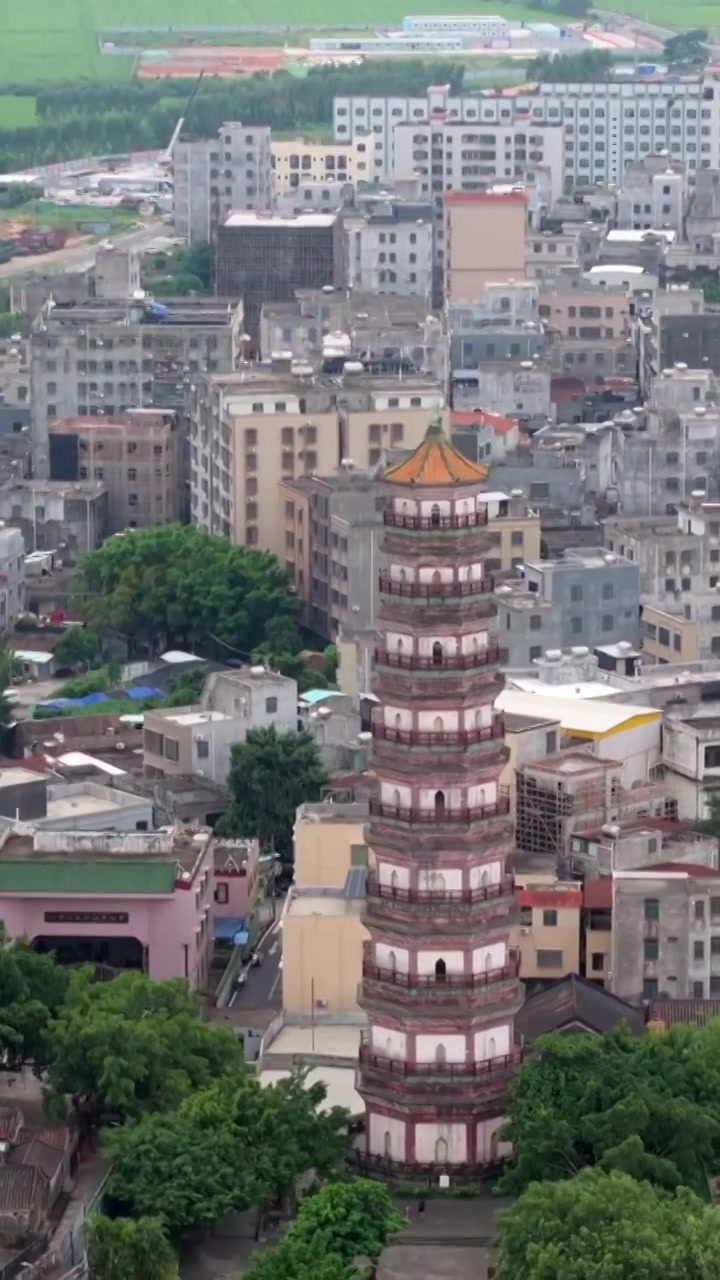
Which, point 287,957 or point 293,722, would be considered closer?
point 287,957

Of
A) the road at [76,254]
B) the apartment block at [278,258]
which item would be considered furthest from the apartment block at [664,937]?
the road at [76,254]

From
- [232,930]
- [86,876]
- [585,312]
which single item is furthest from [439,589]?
[585,312]

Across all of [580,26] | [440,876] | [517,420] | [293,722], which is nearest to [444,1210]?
[440,876]

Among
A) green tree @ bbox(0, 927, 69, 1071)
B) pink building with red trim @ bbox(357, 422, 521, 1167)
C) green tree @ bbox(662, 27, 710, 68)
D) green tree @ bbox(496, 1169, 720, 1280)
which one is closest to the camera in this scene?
green tree @ bbox(496, 1169, 720, 1280)

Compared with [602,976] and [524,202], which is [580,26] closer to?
[524,202]

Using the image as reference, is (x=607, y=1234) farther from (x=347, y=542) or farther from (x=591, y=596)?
(x=347, y=542)

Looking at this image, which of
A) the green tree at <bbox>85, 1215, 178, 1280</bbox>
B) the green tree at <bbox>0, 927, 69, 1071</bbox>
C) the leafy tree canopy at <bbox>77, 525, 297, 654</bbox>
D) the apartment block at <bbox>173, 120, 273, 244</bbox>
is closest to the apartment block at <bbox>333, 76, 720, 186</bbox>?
the apartment block at <bbox>173, 120, 273, 244</bbox>

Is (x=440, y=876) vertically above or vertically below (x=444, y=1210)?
above

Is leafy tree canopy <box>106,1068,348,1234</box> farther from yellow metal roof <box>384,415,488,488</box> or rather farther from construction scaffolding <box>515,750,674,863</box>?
construction scaffolding <box>515,750,674,863</box>
